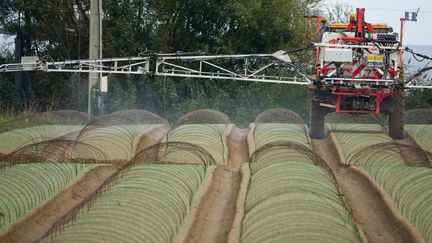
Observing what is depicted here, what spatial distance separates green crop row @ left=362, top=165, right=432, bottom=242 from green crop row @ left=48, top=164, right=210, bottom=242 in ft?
10.8

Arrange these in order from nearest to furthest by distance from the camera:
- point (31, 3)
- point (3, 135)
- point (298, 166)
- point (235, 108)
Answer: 1. point (298, 166)
2. point (3, 135)
3. point (235, 108)
4. point (31, 3)

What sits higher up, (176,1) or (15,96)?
(176,1)

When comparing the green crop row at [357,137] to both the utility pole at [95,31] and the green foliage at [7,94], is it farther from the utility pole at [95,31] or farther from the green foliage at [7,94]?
the green foliage at [7,94]

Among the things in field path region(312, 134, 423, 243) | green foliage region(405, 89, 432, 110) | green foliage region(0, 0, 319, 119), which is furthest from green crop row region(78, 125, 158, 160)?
green foliage region(405, 89, 432, 110)

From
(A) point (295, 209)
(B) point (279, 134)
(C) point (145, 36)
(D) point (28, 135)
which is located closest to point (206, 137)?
(B) point (279, 134)

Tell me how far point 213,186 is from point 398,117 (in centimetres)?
725

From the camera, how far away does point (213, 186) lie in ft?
51.3

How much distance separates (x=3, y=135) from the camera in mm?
20062

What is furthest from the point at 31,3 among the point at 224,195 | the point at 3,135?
the point at 224,195

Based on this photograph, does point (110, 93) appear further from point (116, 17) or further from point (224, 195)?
point (224, 195)

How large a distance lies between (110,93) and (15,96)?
14.0 feet

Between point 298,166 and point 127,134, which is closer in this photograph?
point 298,166

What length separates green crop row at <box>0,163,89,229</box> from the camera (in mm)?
12084

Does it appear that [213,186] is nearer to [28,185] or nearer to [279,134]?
[28,185]
